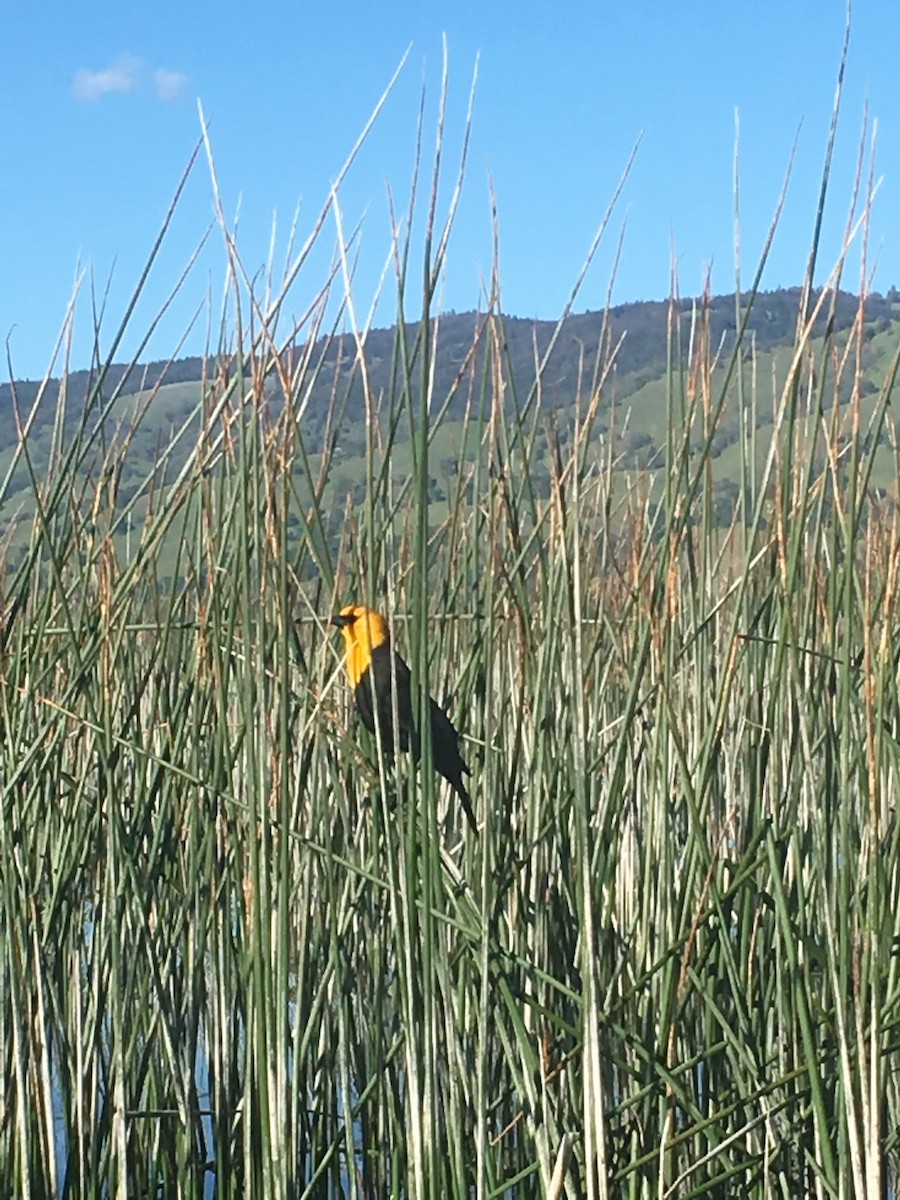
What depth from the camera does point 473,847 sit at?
1.71 meters

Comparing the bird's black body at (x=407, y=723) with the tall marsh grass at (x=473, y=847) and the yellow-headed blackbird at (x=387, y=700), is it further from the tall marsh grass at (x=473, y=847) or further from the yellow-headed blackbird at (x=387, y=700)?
the tall marsh grass at (x=473, y=847)

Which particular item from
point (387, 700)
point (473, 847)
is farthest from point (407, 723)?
point (473, 847)

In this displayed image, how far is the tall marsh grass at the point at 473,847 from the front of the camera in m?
1.40

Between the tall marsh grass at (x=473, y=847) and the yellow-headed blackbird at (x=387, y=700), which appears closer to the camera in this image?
the tall marsh grass at (x=473, y=847)

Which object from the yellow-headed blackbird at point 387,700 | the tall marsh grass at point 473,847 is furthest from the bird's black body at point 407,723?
the tall marsh grass at point 473,847

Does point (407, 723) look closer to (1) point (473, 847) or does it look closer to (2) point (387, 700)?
(2) point (387, 700)

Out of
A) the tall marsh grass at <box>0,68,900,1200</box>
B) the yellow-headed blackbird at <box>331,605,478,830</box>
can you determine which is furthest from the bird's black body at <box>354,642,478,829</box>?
the tall marsh grass at <box>0,68,900,1200</box>

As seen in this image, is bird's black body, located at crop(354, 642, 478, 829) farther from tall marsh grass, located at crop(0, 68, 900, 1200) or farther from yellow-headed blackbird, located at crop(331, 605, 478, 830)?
tall marsh grass, located at crop(0, 68, 900, 1200)

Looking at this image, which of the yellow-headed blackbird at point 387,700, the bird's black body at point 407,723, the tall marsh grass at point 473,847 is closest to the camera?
Result: the tall marsh grass at point 473,847

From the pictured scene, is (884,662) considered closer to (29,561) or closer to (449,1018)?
(449,1018)

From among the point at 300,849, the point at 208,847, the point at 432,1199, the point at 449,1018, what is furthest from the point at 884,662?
the point at 300,849

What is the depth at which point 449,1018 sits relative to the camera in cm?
147

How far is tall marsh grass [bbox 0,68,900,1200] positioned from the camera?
140 cm

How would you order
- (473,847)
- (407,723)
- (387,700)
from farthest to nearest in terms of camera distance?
1. (387,700)
2. (407,723)
3. (473,847)
